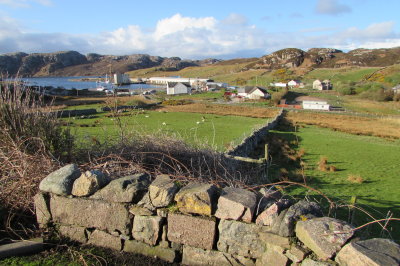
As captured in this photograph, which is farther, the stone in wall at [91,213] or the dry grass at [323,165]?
the dry grass at [323,165]

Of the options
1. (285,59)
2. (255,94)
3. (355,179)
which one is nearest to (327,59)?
(285,59)

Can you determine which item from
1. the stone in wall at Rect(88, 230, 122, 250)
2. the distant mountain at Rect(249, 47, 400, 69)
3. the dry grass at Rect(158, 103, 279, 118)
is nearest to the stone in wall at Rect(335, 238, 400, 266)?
the stone in wall at Rect(88, 230, 122, 250)

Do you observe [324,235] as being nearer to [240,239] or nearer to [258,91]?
[240,239]

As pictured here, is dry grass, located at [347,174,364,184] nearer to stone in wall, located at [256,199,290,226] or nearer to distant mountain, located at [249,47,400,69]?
stone in wall, located at [256,199,290,226]

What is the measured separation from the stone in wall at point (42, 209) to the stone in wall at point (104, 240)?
0.74 metres

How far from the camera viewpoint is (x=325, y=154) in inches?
802

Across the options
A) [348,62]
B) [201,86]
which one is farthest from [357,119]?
[348,62]

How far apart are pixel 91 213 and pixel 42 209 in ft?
2.71

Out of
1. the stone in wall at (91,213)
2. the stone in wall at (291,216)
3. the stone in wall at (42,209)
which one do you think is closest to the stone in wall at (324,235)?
the stone in wall at (291,216)

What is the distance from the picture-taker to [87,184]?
421 centimetres

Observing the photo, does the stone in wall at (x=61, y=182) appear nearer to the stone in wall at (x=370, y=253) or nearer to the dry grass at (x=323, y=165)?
the stone in wall at (x=370, y=253)

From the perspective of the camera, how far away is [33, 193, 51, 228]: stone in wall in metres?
4.43

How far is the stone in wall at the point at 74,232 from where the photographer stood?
170 inches

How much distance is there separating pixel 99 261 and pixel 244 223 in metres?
1.94
